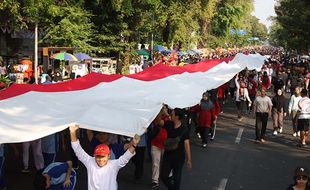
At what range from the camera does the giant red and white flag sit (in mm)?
6250

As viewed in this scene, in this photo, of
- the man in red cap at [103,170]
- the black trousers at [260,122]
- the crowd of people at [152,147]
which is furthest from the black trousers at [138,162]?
the black trousers at [260,122]

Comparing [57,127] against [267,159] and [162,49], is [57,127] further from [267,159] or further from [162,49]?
[162,49]

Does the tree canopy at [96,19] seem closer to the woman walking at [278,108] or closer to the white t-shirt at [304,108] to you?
the woman walking at [278,108]

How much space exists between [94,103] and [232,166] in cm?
427

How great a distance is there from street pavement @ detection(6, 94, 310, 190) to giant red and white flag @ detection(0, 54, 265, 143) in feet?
5.12

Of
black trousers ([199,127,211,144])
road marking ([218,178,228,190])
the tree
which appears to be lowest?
road marking ([218,178,228,190])

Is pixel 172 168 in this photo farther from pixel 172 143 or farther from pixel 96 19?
pixel 96 19

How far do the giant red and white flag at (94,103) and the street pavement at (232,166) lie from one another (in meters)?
1.56

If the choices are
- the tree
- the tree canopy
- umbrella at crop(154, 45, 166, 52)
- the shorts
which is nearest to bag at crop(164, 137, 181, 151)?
the shorts

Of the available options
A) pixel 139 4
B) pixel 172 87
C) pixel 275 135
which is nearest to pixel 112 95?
pixel 172 87

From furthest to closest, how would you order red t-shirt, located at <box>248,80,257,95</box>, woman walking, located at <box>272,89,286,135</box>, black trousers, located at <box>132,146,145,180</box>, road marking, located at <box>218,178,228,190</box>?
red t-shirt, located at <box>248,80,257,95</box>, woman walking, located at <box>272,89,286,135</box>, black trousers, located at <box>132,146,145,180</box>, road marking, located at <box>218,178,228,190</box>

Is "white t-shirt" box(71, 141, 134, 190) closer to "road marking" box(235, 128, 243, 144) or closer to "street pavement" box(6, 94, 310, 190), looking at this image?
"street pavement" box(6, 94, 310, 190)

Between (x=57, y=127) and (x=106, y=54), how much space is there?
88.2ft

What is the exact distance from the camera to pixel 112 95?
29.1 feet
